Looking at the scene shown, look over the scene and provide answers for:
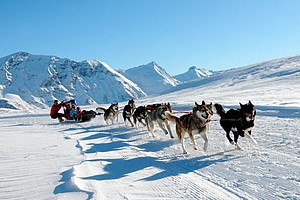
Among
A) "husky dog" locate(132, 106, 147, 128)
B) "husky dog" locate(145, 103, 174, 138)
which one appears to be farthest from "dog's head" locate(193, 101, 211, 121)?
"husky dog" locate(132, 106, 147, 128)

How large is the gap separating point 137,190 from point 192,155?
9.82 ft

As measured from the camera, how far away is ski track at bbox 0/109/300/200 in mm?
5355

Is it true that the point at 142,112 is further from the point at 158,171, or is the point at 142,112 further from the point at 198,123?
the point at 158,171

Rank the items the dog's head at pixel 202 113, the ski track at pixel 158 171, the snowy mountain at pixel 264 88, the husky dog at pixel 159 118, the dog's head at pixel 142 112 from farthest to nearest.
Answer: the snowy mountain at pixel 264 88, the dog's head at pixel 142 112, the husky dog at pixel 159 118, the dog's head at pixel 202 113, the ski track at pixel 158 171

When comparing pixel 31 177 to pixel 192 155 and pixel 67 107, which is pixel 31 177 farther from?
pixel 67 107

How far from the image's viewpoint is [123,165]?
754 centimetres

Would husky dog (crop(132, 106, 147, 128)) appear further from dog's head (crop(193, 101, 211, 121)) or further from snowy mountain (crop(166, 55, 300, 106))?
snowy mountain (crop(166, 55, 300, 106))

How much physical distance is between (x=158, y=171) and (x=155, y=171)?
0.20 ft

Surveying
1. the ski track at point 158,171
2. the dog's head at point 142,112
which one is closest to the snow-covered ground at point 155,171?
the ski track at point 158,171

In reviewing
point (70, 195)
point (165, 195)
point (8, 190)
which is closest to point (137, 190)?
point (165, 195)

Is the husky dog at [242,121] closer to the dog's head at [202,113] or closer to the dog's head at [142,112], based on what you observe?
the dog's head at [202,113]

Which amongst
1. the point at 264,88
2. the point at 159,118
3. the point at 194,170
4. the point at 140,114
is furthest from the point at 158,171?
the point at 264,88

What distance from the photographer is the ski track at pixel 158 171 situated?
5355 mm

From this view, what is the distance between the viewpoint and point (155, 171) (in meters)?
6.86
